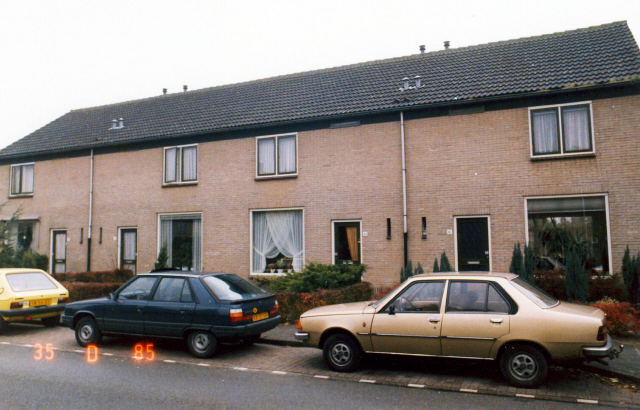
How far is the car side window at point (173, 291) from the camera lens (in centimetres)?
879

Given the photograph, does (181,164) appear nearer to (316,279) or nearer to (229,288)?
(316,279)

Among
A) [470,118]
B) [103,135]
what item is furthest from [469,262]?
[103,135]

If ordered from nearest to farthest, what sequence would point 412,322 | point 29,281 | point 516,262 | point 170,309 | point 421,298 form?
point 412,322 → point 421,298 → point 170,309 → point 29,281 → point 516,262

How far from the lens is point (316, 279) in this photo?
12.4 metres

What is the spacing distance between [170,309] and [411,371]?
440cm

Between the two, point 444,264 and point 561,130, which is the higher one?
point 561,130

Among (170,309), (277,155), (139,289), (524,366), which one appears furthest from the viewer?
(277,155)

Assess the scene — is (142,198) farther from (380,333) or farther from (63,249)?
(380,333)

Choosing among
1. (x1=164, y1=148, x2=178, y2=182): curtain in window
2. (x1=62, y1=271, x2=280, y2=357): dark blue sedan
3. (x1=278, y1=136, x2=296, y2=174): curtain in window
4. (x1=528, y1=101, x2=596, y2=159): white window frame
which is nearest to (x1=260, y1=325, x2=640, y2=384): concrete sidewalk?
(x1=62, y1=271, x2=280, y2=357): dark blue sedan

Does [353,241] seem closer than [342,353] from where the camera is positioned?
No

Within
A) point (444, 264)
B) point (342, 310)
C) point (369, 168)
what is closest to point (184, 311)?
point (342, 310)

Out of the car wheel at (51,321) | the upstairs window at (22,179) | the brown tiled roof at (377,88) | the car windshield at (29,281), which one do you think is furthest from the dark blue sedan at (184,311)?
the upstairs window at (22,179)

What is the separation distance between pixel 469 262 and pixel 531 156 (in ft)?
10.8

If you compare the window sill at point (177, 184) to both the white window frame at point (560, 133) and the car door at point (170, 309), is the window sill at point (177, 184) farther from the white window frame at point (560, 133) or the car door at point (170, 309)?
the white window frame at point (560, 133)
